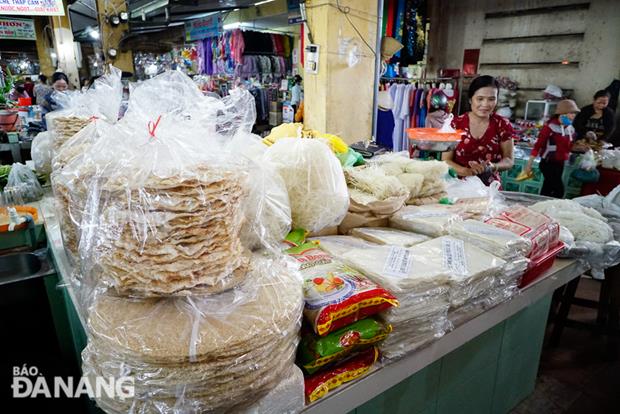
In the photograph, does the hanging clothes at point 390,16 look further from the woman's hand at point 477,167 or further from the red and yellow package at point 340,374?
the red and yellow package at point 340,374

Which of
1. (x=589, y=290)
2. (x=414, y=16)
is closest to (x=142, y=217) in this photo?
(x=589, y=290)

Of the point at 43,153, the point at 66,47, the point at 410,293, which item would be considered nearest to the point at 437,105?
the point at 43,153

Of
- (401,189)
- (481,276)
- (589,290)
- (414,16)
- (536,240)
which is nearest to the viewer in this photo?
(481,276)

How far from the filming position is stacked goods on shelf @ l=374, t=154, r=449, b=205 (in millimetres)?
1620

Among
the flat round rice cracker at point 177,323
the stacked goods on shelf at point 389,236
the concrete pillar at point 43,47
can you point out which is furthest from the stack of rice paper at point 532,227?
the concrete pillar at point 43,47

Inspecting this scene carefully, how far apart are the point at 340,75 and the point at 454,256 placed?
3.00 metres

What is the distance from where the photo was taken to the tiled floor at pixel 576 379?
7.00 feet

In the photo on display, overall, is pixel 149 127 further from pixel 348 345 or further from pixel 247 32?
pixel 247 32

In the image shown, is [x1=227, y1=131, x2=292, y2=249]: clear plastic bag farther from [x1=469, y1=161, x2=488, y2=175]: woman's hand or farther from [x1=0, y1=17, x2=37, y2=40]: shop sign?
[x1=0, y1=17, x2=37, y2=40]: shop sign

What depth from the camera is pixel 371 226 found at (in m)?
1.47

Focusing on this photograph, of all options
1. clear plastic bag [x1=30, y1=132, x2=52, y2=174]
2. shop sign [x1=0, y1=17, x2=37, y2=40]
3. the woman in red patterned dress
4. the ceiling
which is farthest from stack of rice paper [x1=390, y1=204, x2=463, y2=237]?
shop sign [x1=0, y1=17, x2=37, y2=40]

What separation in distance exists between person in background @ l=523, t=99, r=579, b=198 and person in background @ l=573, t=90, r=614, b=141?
0.44 m

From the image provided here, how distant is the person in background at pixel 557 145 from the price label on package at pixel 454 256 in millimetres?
4204

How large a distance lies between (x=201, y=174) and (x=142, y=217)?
0.44 feet
